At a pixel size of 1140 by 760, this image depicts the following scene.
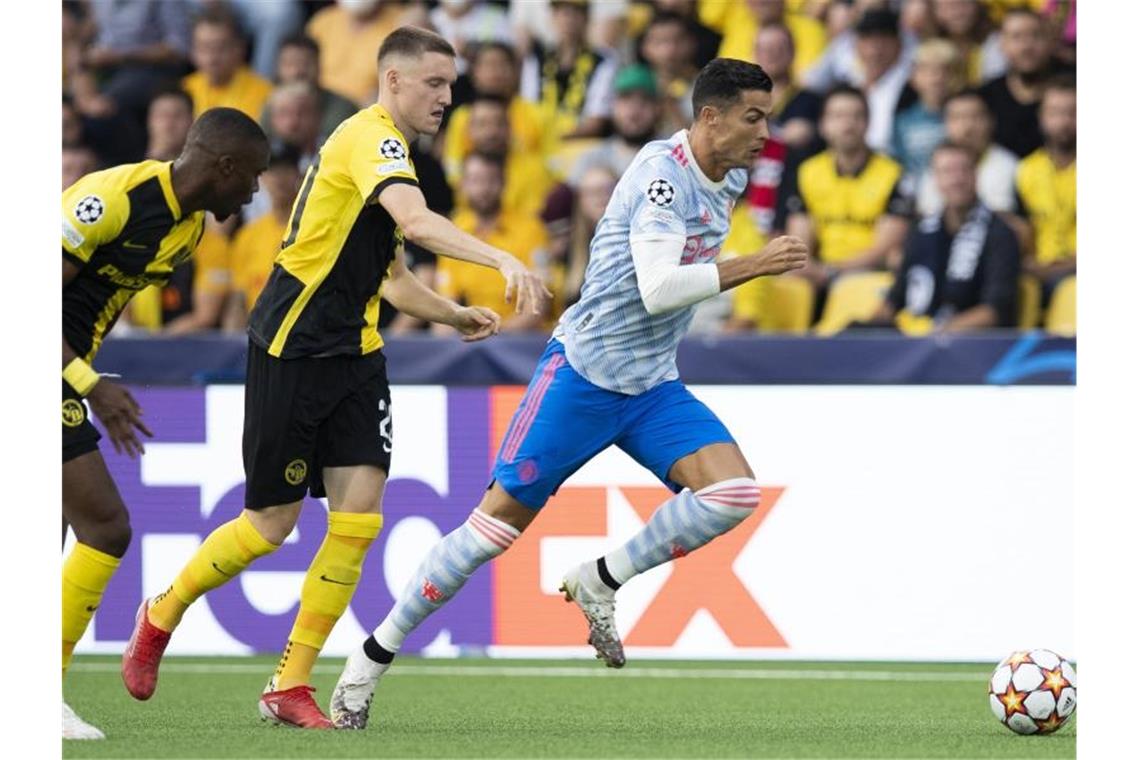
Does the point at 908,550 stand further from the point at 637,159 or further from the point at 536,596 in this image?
the point at 637,159

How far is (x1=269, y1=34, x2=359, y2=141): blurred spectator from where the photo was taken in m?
→ 13.5

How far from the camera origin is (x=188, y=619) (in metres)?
10.4

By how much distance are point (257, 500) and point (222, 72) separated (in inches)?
292

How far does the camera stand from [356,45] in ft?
46.0

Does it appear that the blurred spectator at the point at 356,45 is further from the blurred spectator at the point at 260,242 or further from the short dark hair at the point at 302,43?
the blurred spectator at the point at 260,242

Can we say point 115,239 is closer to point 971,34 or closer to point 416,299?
point 416,299

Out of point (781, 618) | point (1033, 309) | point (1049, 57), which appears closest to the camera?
point (781, 618)

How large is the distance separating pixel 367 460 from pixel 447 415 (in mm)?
3339

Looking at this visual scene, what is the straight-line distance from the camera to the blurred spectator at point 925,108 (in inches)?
498

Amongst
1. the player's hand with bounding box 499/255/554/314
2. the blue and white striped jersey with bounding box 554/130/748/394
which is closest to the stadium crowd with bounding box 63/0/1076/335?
the blue and white striped jersey with bounding box 554/130/748/394

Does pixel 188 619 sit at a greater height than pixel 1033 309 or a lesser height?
lesser

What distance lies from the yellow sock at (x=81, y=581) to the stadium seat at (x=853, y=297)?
5.94 m

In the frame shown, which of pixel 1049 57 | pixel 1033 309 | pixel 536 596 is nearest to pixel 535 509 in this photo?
pixel 536 596

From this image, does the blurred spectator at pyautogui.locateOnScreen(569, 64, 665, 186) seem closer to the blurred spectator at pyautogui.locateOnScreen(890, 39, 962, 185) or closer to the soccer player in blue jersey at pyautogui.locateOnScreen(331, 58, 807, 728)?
the blurred spectator at pyautogui.locateOnScreen(890, 39, 962, 185)
